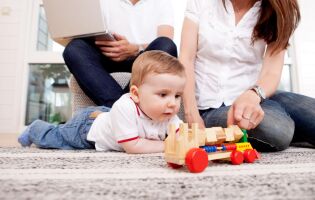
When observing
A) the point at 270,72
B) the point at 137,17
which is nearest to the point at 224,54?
the point at 270,72

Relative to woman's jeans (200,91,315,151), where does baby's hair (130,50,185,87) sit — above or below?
above

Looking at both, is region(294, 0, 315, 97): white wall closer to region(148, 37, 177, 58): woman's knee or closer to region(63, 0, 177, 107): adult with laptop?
region(63, 0, 177, 107): adult with laptop

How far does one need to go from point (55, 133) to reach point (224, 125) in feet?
1.75

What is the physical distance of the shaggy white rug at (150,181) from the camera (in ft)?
1.08

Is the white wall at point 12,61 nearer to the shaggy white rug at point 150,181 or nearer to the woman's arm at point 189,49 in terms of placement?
the woman's arm at point 189,49

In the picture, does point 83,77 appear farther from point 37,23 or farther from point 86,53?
point 37,23

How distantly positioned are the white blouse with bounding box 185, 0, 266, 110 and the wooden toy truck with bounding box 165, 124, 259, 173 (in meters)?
0.31

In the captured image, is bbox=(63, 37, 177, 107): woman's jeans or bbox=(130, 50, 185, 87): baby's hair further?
bbox=(63, 37, 177, 107): woman's jeans

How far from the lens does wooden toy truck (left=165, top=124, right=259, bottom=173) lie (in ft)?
1.56

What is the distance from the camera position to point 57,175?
0.45m

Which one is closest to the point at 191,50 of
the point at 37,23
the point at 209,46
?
the point at 209,46

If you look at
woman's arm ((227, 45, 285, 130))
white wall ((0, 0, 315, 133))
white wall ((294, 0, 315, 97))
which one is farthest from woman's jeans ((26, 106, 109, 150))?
white wall ((294, 0, 315, 97))

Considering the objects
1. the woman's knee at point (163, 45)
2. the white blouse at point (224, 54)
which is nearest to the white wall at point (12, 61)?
the woman's knee at point (163, 45)

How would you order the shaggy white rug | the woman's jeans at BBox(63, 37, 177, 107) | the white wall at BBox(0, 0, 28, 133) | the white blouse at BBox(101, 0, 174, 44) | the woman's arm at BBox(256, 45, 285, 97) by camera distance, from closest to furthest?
1. the shaggy white rug
2. the woman's arm at BBox(256, 45, 285, 97)
3. the woman's jeans at BBox(63, 37, 177, 107)
4. the white blouse at BBox(101, 0, 174, 44)
5. the white wall at BBox(0, 0, 28, 133)
